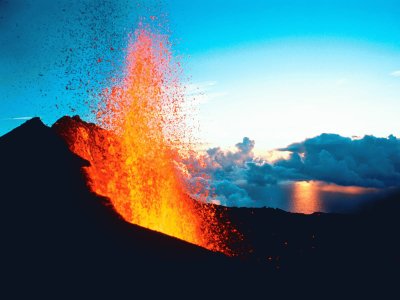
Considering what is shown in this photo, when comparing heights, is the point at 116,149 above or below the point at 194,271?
above

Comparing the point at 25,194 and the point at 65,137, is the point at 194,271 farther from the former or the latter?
the point at 65,137

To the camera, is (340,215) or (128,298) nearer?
(128,298)

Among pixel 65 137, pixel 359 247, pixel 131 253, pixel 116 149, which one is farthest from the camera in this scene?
pixel 359 247

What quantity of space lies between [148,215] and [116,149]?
26.4 feet

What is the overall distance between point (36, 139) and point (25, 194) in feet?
15.8

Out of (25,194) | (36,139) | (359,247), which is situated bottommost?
(359,247)

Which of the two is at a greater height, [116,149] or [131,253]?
[116,149]

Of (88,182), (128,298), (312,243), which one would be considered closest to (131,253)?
(128,298)

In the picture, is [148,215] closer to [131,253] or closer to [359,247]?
[131,253]

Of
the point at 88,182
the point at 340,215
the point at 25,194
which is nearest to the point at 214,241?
the point at 88,182

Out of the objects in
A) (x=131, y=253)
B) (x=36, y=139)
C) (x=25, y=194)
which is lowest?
(x=131, y=253)

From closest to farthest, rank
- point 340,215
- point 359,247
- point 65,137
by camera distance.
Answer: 1. point 65,137
2. point 359,247
3. point 340,215

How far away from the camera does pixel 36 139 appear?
68.8 ft

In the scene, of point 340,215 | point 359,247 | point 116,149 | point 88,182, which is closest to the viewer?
point 88,182
